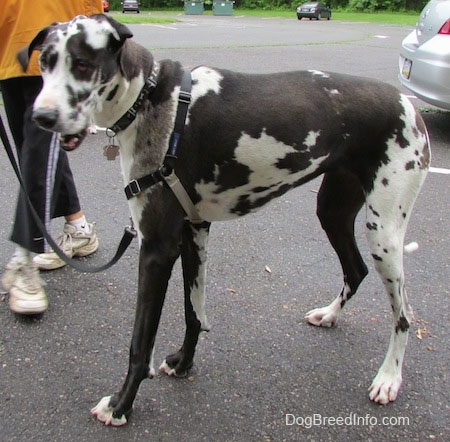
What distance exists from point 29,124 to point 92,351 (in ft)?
4.10

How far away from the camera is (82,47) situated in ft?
6.16

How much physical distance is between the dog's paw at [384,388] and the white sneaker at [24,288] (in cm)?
178

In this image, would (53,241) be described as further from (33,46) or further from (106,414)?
(33,46)

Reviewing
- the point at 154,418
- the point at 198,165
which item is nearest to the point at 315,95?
the point at 198,165

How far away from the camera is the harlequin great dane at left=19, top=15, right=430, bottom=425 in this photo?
1.94 metres

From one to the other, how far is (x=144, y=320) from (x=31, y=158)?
4.10 ft

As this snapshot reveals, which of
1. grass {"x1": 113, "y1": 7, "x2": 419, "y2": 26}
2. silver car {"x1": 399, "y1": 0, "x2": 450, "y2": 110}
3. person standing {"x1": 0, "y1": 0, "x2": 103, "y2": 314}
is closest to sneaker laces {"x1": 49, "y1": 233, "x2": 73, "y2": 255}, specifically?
person standing {"x1": 0, "y1": 0, "x2": 103, "y2": 314}

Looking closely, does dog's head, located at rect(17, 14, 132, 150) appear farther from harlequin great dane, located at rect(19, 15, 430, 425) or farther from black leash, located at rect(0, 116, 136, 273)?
black leash, located at rect(0, 116, 136, 273)

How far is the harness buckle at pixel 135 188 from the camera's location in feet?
7.14

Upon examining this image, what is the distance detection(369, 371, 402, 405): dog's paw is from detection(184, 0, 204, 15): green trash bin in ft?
141

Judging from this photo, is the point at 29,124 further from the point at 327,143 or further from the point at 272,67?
the point at 272,67

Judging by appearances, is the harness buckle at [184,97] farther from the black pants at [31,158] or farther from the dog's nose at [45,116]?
the black pants at [31,158]

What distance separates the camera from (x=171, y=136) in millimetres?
2143

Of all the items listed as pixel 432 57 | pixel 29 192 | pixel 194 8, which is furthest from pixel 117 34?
pixel 194 8
